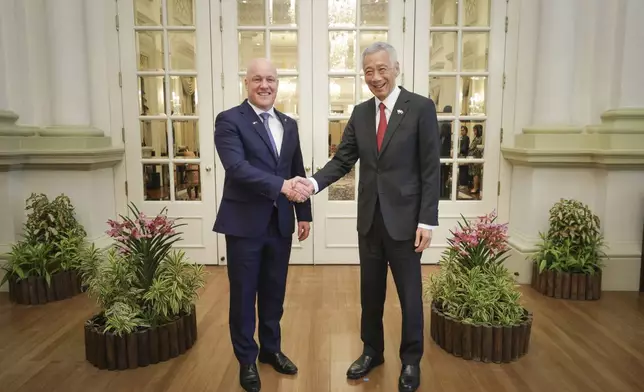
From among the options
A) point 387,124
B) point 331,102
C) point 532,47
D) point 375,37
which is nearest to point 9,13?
point 331,102

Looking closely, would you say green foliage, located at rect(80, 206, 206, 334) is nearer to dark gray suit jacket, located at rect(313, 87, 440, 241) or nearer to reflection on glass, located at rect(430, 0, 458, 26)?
dark gray suit jacket, located at rect(313, 87, 440, 241)

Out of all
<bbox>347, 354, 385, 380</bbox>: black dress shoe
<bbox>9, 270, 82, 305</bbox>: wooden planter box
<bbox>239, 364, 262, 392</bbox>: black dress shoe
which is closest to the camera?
<bbox>239, 364, 262, 392</bbox>: black dress shoe

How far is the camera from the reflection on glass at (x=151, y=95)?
457 cm

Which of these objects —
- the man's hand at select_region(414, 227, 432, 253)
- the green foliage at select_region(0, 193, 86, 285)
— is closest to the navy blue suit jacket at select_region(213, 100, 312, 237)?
the man's hand at select_region(414, 227, 432, 253)

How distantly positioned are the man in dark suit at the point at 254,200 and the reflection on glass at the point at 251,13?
2281mm

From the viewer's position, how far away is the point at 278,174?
2535 mm

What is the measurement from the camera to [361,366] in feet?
8.74

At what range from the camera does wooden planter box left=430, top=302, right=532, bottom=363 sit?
9.21 ft

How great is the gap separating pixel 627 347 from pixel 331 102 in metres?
2.99

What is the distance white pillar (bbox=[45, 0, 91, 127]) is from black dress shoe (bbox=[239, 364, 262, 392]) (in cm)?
290

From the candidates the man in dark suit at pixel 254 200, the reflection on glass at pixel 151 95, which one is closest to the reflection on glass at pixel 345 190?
the reflection on glass at pixel 151 95

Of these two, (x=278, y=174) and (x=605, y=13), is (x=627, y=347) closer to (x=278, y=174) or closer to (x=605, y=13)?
(x=278, y=174)

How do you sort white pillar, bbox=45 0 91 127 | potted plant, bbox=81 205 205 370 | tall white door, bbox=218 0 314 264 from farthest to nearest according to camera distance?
tall white door, bbox=218 0 314 264
white pillar, bbox=45 0 91 127
potted plant, bbox=81 205 205 370

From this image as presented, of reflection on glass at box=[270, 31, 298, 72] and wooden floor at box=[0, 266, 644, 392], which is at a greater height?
reflection on glass at box=[270, 31, 298, 72]
